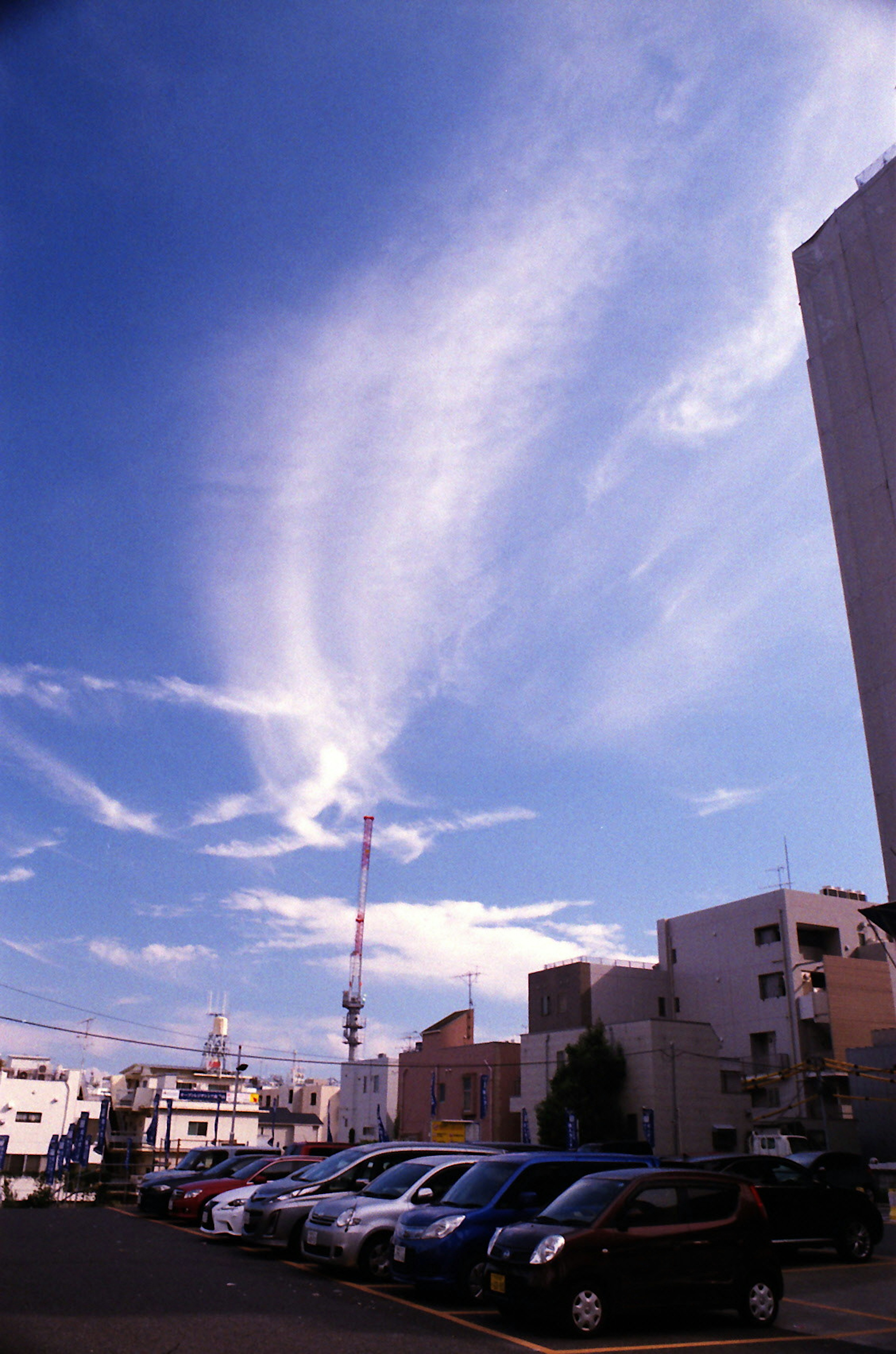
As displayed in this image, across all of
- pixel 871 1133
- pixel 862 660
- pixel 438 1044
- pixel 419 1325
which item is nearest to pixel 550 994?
pixel 438 1044

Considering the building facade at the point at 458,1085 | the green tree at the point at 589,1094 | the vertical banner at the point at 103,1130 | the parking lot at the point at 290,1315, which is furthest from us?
the building facade at the point at 458,1085

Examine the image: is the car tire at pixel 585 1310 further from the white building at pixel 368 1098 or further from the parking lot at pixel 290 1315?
the white building at pixel 368 1098

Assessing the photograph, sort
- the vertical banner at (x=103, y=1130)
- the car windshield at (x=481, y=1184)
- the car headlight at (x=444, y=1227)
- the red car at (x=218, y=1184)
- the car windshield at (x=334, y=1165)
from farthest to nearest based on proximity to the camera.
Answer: the vertical banner at (x=103, y=1130)
the red car at (x=218, y=1184)
the car windshield at (x=334, y=1165)
the car windshield at (x=481, y=1184)
the car headlight at (x=444, y=1227)

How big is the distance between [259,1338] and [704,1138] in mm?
49693

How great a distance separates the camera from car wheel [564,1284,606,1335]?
32.9 ft

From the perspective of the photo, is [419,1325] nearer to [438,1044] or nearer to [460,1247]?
[460,1247]

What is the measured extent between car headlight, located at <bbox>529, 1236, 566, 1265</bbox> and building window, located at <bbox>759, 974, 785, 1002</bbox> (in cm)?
5018

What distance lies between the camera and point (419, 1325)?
10.2 m

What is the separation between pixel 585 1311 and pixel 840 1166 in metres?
12.1

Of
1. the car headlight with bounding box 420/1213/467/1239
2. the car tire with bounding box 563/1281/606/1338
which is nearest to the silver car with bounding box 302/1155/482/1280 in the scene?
the car headlight with bounding box 420/1213/467/1239

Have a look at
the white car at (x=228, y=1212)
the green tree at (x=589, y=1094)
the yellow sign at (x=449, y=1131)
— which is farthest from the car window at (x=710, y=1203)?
the green tree at (x=589, y=1094)

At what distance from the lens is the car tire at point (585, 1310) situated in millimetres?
10016

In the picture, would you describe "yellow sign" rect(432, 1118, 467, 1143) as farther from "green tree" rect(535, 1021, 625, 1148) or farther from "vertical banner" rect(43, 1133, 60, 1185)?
"green tree" rect(535, 1021, 625, 1148)

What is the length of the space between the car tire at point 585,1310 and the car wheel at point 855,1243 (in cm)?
845
